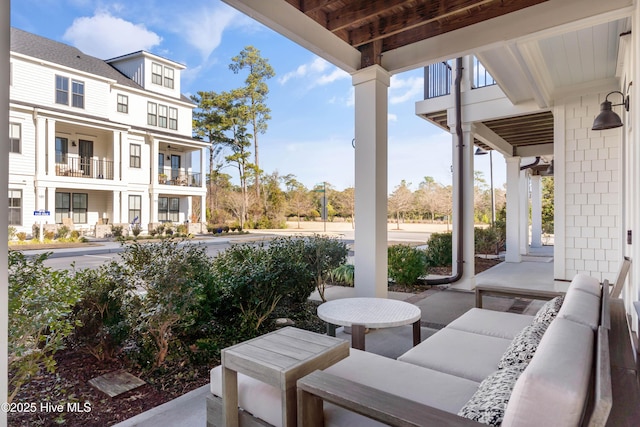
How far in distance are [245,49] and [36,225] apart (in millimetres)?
16529

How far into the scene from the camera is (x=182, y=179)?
59.2ft

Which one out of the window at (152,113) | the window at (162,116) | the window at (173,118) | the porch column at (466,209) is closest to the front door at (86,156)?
the window at (152,113)

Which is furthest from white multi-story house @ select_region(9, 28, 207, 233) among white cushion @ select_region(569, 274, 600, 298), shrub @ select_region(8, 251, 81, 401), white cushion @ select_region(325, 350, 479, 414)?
white cushion @ select_region(569, 274, 600, 298)

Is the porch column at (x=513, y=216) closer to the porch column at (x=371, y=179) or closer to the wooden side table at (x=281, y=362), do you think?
the porch column at (x=371, y=179)

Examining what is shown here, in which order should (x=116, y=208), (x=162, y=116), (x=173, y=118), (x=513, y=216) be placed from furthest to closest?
1. (x=173, y=118)
2. (x=162, y=116)
3. (x=116, y=208)
4. (x=513, y=216)

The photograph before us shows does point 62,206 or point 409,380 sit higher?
point 62,206

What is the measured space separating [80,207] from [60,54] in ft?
19.8

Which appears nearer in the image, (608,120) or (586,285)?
(586,285)

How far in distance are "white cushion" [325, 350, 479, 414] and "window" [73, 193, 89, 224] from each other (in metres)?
16.0

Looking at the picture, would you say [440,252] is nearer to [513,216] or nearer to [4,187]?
[513,216]

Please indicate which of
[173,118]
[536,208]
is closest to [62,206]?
[173,118]

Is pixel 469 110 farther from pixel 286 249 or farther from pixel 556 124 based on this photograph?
pixel 286 249

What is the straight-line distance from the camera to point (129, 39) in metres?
15.9

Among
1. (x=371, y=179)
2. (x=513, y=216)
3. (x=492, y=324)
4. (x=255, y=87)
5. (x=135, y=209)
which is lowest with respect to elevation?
(x=492, y=324)
